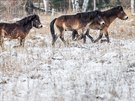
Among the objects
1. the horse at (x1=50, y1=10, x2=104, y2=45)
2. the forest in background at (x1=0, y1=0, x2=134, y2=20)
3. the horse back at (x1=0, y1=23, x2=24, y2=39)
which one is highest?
the forest in background at (x1=0, y1=0, x2=134, y2=20)

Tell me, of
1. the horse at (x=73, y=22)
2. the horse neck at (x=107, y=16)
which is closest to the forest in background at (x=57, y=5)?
the horse neck at (x=107, y=16)

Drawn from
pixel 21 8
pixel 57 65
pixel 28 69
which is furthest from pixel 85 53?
pixel 21 8

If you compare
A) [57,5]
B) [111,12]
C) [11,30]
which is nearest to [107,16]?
[111,12]

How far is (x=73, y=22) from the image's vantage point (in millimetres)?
14641

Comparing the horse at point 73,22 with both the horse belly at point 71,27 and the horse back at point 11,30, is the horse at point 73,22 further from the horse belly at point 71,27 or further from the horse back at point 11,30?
the horse back at point 11,30

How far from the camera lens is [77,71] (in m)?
9.26

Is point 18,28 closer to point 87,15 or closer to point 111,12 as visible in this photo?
point 87,15

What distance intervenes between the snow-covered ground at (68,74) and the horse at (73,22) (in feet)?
6.24

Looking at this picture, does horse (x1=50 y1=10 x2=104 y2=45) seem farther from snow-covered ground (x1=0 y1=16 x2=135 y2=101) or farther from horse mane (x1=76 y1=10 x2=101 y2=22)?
snow-covered ground (x1=0 y1=16 x2=135 y2=101)

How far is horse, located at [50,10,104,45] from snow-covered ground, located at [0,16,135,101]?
6.24ft

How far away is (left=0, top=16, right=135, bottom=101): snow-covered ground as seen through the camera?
7457mm

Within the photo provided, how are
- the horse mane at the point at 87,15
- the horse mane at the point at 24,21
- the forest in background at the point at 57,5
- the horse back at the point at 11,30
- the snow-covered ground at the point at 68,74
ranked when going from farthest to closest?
1. the forest in background at the point at 57,5
2. the horse mane at the point at 87,15
3. the horse mane at the point at 24,21
4. the horse back at the point at 11,30
5. the snow-covered ground at the point at 68,74

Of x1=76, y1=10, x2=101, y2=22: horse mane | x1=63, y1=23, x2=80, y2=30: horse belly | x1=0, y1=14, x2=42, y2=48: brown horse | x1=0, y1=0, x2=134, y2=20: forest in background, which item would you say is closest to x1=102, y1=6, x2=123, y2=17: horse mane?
x1=76, y1=10, x2=101, y2=22: horse mane

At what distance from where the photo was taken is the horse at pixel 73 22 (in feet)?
47.3
